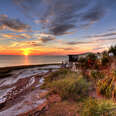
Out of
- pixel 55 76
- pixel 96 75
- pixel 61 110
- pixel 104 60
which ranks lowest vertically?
pixel 61 110

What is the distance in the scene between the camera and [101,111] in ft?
4.73

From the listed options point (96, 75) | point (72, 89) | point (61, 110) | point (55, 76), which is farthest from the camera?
point (55, 76)

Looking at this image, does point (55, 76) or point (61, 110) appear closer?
point (61, 110)

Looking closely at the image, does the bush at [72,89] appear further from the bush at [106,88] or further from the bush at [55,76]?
the bush at [55,76]

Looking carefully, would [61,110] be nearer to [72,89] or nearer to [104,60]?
[72,89]

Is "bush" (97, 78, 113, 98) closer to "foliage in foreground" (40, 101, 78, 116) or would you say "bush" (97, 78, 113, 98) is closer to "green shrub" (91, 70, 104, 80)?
"green shrub" (91, 70, 104, 80)

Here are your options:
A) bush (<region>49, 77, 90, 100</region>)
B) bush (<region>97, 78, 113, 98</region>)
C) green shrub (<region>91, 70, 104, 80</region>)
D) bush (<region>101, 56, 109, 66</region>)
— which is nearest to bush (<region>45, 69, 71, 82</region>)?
bush (<region>49, 77, 90, 100</region>)

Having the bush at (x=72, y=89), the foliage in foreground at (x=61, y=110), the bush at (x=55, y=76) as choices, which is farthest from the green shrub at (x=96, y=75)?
the foliage in foreground at (x=61, y=110)

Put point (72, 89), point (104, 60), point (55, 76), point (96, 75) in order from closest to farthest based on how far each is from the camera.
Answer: point (72, 89) < point (96, 75) < point (104, 60) < point (55, 76)

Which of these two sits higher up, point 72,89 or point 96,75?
point 96,75

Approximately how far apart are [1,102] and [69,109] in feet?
8.66

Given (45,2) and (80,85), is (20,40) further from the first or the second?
(80,85)

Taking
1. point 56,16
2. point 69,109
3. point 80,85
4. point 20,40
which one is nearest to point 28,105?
point 69,109

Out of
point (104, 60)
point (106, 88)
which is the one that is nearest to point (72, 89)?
point (106, 88)
